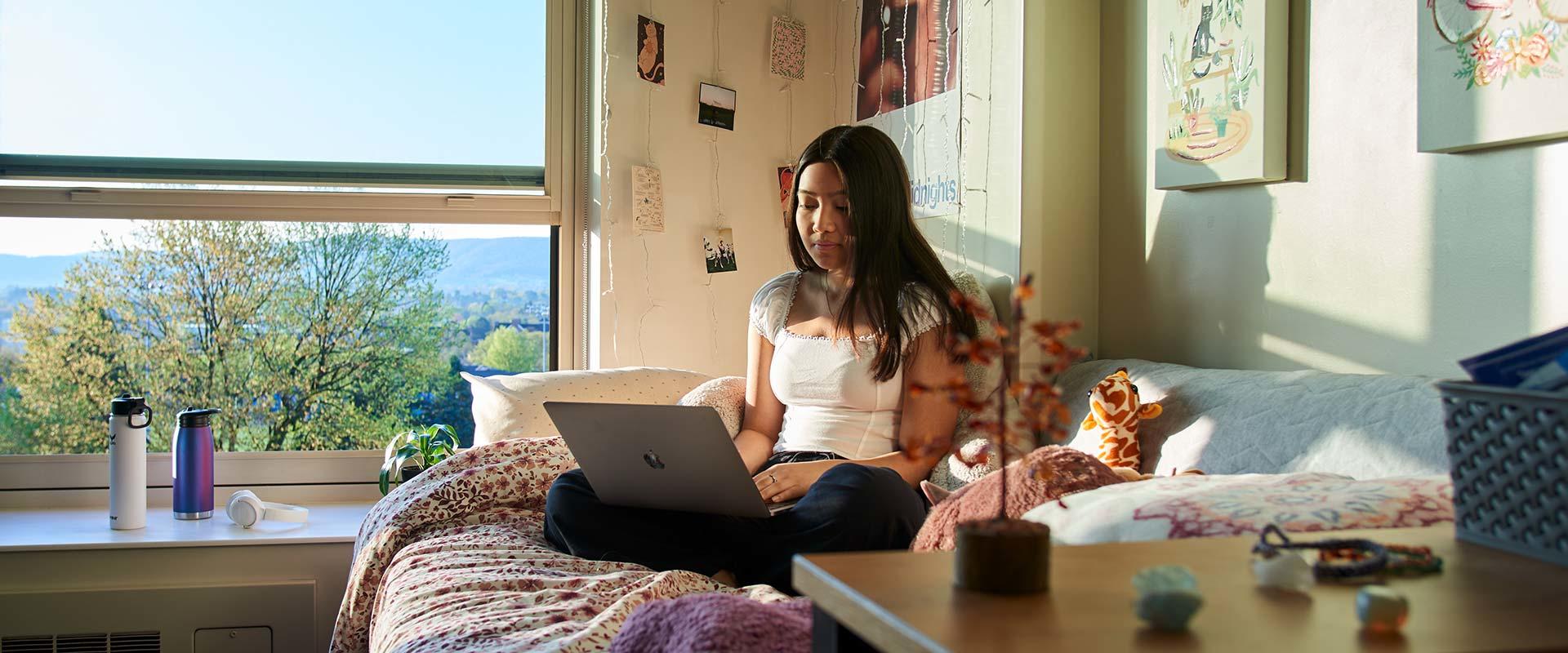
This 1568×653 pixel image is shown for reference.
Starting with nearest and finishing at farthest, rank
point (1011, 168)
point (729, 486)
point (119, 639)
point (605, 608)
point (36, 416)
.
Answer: point (605, 608) → point (729, 486) → point (1011, 168) → point (119, 639) → point (36, 416)

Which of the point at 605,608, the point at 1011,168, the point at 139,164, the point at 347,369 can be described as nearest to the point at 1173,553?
the point at 605,608

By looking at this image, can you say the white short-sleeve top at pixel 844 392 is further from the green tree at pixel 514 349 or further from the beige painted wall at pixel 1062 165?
the green tree at pixel 514 349

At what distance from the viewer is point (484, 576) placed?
1.56 m

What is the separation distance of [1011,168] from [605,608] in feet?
3.73

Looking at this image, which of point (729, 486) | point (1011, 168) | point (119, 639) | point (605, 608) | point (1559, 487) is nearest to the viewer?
point (1559, 487)

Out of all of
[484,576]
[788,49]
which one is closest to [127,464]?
[484,576]

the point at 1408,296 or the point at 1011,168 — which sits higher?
the point at 1011,168

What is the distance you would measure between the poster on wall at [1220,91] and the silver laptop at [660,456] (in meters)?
0.88

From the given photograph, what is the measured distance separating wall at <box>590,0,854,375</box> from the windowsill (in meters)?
0.73

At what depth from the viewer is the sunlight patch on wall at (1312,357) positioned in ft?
5.27

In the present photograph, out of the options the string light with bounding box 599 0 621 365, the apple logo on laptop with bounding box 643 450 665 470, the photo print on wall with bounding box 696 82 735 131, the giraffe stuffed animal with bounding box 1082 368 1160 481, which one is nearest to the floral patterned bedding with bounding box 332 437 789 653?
the apple logo on laptop with bounding box 643 450 665 470

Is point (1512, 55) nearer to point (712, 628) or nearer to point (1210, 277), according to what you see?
point (1210, 277)

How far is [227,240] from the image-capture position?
2834 millimetres

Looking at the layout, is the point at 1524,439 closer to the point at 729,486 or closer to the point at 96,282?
the point at 729,486
